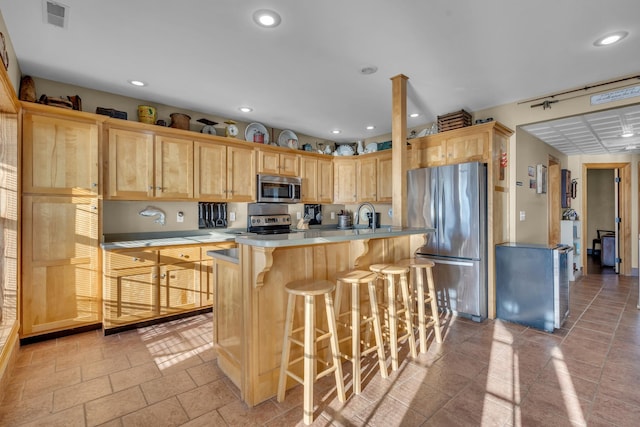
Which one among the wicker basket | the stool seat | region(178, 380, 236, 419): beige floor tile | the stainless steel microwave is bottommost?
region(178, 380, 236, 419): beige floor tile

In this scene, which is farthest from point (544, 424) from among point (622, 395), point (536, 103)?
point (536, 103)

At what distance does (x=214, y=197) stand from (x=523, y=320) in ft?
12.5

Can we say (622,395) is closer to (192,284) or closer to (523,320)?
(523,320)

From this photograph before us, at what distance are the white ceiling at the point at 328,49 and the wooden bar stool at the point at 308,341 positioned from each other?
181 centimetres

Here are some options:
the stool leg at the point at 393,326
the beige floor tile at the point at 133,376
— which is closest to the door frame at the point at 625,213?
the stool leg at the point at 393,326

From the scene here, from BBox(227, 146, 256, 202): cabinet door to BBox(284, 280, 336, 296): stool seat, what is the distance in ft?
7.93

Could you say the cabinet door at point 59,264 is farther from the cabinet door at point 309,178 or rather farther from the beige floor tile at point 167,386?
the cabinet door at point 309,178

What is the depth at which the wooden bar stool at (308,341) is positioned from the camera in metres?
1.75

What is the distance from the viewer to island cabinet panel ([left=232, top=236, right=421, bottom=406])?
6.17 feet

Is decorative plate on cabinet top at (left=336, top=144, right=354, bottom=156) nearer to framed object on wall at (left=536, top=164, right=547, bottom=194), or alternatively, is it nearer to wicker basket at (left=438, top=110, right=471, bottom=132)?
wicker basket at (left=438, top=110, right=471, bottom=132)

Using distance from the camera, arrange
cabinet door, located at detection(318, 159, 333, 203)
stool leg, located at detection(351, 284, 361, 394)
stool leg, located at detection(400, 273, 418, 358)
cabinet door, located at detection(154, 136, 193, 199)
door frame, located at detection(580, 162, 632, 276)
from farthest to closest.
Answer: door frame, located at detection(580, 162, 632, 276)
cabinet door, located at detection(318, 159, 333, 203)
cabinet door, located at detection(154, 136, 193, 199)
stool leg, located at detection(400, 273, 418, 358)
stool leg, located at detection(351, 284, 361, 394)

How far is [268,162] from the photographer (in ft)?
14.5

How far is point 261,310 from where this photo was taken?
1.94 meters

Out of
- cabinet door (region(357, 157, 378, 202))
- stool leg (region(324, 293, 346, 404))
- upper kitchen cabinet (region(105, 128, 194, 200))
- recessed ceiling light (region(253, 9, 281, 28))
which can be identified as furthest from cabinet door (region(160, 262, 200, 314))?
cabinet door (region(357, 157, 378, 202))
